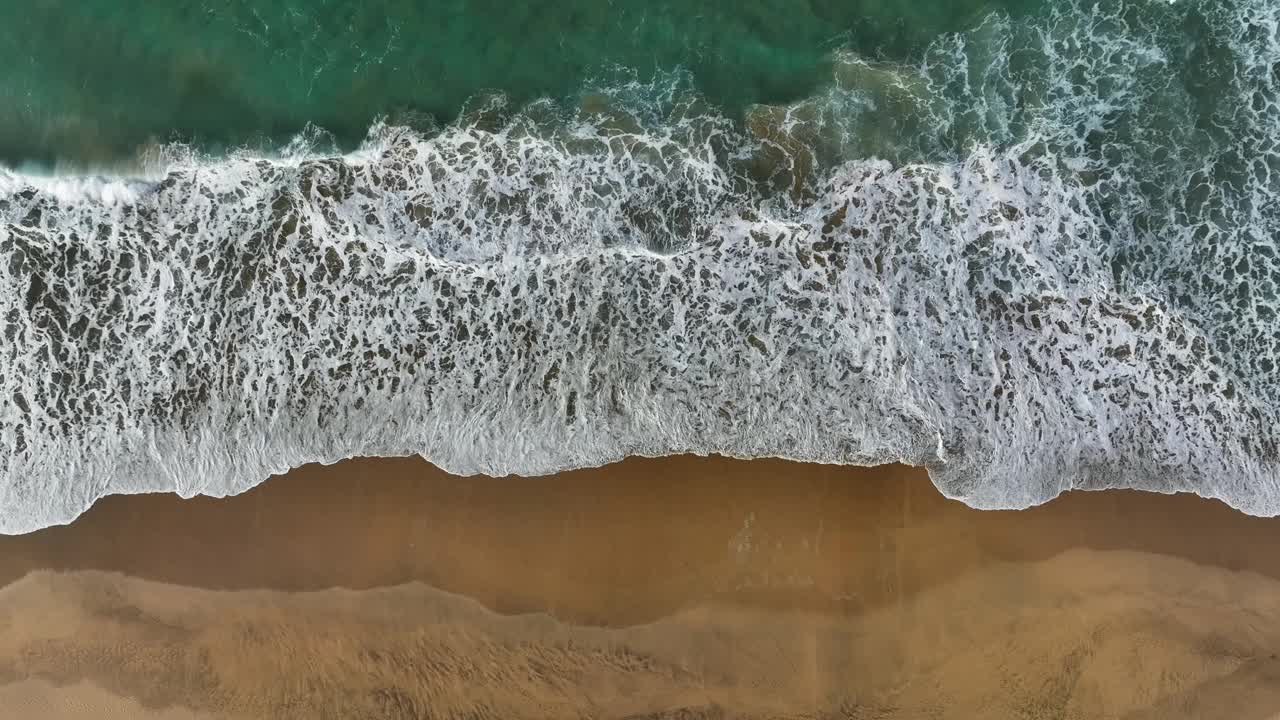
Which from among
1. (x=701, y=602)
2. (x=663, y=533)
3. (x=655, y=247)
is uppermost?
(x=655, y=247)

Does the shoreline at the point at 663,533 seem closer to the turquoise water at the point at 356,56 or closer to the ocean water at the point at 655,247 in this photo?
the ocean water at the point at 655,247

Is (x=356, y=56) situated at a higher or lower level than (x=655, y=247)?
higher

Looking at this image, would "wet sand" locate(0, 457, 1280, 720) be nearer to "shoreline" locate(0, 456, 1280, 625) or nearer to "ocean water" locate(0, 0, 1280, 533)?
"shoreline" locate(0, 456, 1280, 625)

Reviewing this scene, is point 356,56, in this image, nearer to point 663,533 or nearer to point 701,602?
point 663,533

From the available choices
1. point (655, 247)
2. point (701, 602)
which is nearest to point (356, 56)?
point (655, 247)

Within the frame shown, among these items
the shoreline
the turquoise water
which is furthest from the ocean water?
the shoreline

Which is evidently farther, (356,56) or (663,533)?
(356,56)
